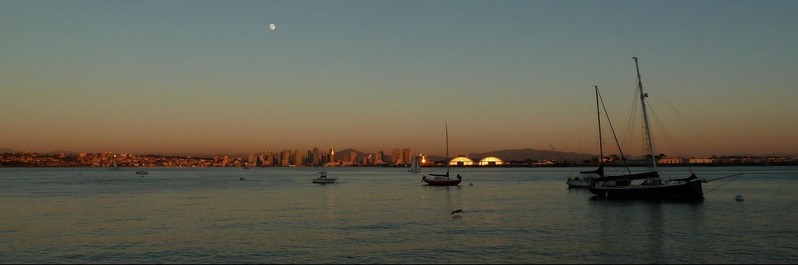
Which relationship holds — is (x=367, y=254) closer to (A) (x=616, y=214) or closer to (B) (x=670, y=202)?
(A) (x=616, y=214)

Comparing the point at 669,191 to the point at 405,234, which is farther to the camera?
the point at 669,191

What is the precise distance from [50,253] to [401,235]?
18.8 m

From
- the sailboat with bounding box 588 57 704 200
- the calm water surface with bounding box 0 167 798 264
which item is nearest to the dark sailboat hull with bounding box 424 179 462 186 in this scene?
the sailboat with bounding box 588 57 704 200

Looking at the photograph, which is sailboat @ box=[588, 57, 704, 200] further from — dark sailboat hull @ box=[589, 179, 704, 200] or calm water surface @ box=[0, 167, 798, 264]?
calm water surface @ box=[0, 167, 798, 264]

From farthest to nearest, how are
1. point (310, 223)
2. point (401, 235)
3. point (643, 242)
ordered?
point (310, 223) < point (401, 235) < point (643, 242)

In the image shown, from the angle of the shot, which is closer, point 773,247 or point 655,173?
point 773,247

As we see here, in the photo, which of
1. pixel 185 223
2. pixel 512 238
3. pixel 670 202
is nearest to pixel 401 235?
pixel 512 238

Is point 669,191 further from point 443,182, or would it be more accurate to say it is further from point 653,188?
point 443,182

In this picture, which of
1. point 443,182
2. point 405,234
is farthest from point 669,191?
point 443,182

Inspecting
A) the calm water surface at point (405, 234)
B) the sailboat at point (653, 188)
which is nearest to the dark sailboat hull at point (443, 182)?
the sailboat at point (653, 188)

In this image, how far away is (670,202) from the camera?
200ft

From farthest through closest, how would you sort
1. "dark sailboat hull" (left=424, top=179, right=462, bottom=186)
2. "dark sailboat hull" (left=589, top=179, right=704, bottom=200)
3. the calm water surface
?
"dark sailboat hull" (left=424, top=179, right=462, bottom=186) → "dark sailboat hull" (left=589, top=179, right=704, bottom=200) → the calm water surface

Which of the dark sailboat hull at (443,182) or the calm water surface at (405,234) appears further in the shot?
the dark sailboat hull at (443,182)

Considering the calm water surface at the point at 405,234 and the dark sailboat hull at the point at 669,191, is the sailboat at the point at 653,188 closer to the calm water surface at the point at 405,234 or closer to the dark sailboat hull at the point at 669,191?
the dark sailboat hull at the point at 669,191
